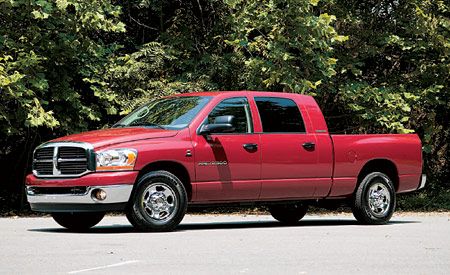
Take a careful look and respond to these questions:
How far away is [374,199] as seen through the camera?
630 inches

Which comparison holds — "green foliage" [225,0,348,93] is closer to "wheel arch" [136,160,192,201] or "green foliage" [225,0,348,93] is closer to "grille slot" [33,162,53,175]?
"wheel arch" [136,160,192,201]

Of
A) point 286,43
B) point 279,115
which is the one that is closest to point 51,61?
point 286,43

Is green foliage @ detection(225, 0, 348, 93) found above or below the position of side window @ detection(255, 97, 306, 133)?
above

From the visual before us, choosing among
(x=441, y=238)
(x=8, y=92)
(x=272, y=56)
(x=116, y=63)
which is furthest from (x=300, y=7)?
(x=441, y=238)

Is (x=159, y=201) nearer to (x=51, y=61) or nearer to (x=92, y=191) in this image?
(x=92, y=191)

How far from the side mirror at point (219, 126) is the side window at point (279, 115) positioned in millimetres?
1004

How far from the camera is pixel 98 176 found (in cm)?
1330

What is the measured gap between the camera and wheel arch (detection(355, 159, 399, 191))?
16.1 meters

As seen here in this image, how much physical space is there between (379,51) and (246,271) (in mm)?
15723

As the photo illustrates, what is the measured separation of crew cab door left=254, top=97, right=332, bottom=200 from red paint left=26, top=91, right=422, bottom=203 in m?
0.01

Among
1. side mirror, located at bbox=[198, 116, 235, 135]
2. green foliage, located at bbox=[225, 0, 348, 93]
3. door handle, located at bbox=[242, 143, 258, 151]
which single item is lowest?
door handle, located at bbox=[242, 143, 258, 151]

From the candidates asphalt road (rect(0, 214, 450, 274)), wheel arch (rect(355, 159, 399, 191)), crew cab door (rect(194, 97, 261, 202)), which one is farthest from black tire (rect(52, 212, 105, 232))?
wheel arch (rect(355, 159, 399, 191))

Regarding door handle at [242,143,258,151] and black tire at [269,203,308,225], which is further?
black tire at [269,203,308,225]

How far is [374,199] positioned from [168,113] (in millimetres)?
3754
